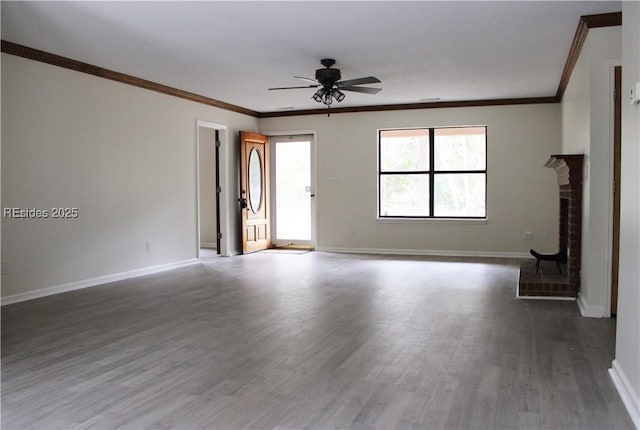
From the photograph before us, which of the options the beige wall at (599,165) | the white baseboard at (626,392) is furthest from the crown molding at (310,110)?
the white baseboard at (626,392)

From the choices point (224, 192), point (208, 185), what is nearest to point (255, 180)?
point (224, 192)

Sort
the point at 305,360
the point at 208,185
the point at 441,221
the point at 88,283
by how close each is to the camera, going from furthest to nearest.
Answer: the point at 208,185, the point at 441,221, the point at 88,283, the point at 305,360

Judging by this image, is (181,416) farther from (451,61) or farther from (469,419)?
(451,61)

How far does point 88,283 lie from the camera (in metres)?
6.07

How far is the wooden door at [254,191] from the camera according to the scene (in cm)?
920

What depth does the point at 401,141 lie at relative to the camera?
9.21m

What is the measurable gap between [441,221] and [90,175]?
17.6 ft

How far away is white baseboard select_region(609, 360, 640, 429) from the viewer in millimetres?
2447

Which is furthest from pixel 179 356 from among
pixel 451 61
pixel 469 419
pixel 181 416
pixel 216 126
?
pixel 216 126

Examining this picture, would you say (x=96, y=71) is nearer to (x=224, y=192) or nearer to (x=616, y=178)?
(x=224, y=192)

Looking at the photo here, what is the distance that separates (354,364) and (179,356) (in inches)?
44.0

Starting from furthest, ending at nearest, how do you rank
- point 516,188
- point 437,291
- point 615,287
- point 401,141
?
point 401,141 → point 516,188 → point 437,291 → point 615,287

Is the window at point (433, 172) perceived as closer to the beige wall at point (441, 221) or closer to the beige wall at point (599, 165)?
the beige wall at point (441, 221)

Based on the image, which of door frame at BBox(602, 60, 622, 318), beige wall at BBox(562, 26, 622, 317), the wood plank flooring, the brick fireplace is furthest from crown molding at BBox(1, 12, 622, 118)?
the wood plank flooring
